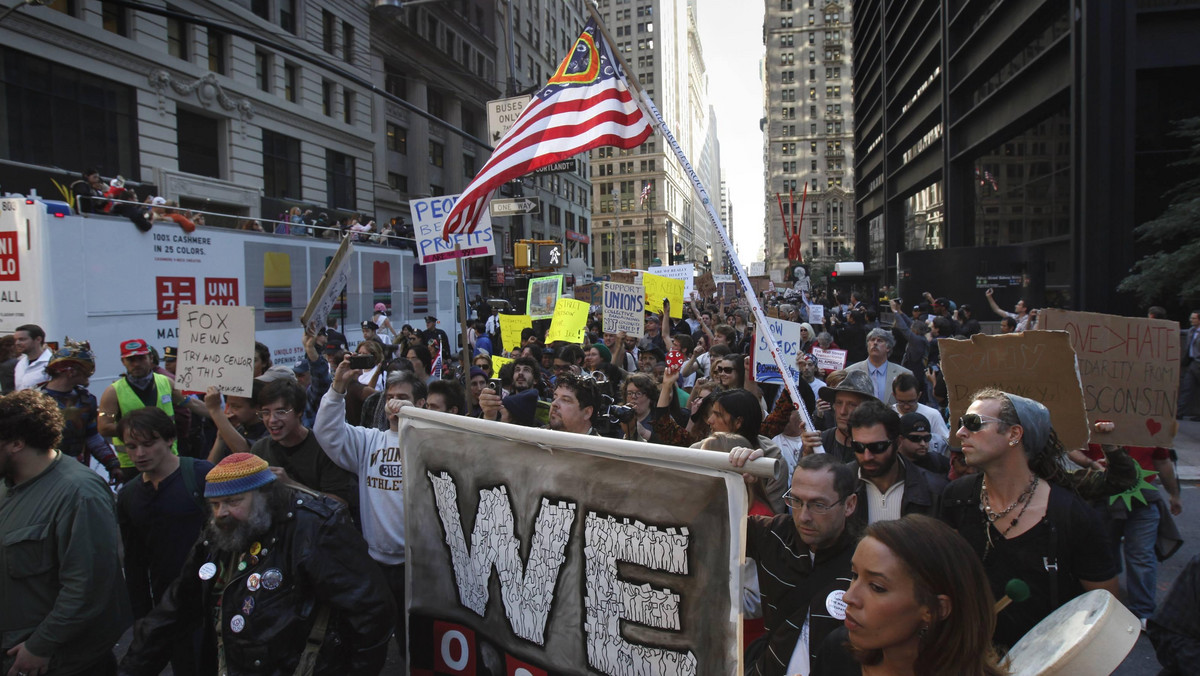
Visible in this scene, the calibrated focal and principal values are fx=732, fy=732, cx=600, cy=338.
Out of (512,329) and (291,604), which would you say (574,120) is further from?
(512,329)

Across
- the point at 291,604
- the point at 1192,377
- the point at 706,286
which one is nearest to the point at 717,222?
the point at 291,604

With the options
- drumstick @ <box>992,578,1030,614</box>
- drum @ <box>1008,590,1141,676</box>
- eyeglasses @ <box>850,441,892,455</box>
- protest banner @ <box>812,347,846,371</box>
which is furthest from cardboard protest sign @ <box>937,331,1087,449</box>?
protest banner @ <box>812,347,846,371</box>

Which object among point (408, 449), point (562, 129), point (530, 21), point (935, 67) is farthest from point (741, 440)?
point (530, 21)

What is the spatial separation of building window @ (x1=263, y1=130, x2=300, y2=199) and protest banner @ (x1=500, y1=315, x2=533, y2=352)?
21574mm

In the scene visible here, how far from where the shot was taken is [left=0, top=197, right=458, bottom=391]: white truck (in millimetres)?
9062

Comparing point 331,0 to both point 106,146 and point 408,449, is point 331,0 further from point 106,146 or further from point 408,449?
point 408,449

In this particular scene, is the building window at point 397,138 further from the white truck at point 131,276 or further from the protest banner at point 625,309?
the protest banner at point 625,309

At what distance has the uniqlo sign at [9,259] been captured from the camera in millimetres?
9078

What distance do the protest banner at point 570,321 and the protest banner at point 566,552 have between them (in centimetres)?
680

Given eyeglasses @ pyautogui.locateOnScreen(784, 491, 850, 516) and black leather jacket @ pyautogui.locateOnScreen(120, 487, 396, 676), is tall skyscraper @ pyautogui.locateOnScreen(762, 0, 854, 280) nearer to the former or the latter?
eyeglasses @ pyautogui.locateOnScreen(784, 491, 850, 516)

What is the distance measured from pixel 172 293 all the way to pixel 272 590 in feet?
32.0

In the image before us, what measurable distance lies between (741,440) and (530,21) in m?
59.5

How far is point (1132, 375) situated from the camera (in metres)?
4.24

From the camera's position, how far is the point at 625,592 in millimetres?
2750
